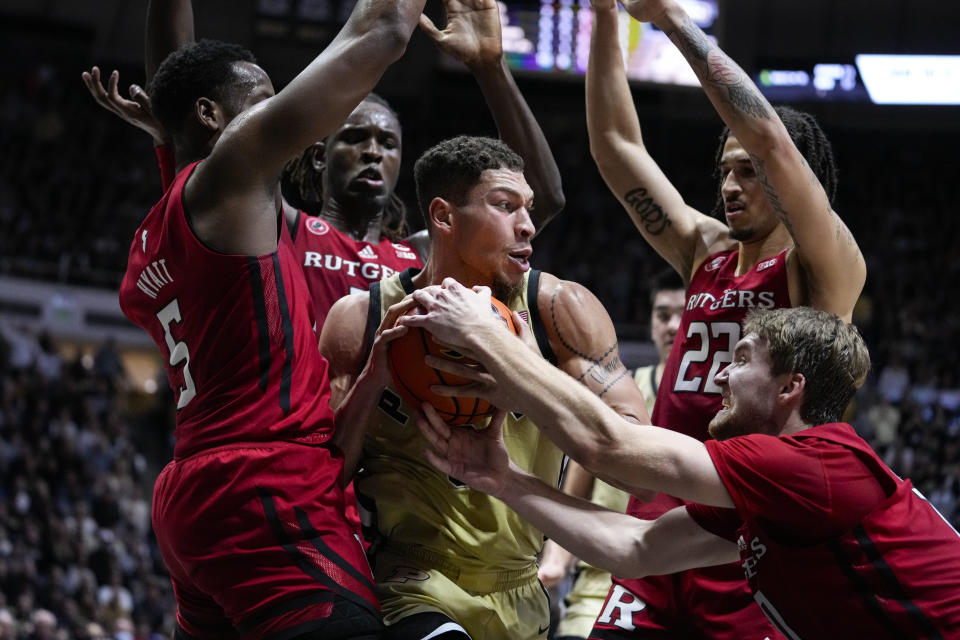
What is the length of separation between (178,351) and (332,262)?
1.62 m

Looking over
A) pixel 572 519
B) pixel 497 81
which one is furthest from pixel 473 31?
pixel 572 519

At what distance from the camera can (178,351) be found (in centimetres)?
326

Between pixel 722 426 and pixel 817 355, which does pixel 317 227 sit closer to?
pixel 722 426

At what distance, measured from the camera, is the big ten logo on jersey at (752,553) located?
316 centimetres

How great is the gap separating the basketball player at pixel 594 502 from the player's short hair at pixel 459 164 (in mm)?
1988

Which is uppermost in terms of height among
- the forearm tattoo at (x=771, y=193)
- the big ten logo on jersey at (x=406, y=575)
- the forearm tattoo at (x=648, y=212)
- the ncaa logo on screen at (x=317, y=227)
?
the forearm tattoo at (x=771, y=193)

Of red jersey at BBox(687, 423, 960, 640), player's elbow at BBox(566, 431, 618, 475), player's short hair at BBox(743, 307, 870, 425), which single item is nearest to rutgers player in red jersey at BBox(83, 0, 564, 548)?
player's short hair at BBox(743, 307, 870, 425)

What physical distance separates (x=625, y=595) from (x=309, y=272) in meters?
1.90

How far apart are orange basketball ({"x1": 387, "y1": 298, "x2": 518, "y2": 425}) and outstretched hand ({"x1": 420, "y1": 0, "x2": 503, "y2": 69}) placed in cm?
146

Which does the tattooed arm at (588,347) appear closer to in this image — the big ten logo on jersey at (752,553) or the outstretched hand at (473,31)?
the big ten logo on jersey at (752,553)

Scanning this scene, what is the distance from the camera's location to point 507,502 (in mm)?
3324

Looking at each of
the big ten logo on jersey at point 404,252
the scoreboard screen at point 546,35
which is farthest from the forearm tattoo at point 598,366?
the scoreboard screen at point 546,35

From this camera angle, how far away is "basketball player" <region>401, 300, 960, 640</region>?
2.98 metres

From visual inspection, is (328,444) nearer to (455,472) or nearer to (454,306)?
(455,472)
